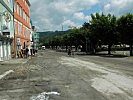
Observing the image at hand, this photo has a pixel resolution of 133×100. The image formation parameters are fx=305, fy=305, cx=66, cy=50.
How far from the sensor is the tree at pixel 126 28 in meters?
49.7

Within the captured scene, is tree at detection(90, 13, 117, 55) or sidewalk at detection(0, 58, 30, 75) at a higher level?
tree at detection(90, 13, 117, 55)

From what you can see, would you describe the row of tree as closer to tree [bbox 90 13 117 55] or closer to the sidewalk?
tree [bbox 90 13 117 55]

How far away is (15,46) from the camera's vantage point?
48656 mm

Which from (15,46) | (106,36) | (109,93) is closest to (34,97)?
(109,93)

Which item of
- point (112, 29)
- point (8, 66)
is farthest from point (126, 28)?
point (8, 66)

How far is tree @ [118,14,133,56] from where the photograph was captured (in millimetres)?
49719

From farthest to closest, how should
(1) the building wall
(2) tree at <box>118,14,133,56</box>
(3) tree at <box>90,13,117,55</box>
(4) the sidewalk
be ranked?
1. (3) tree at <box>90,13,117,55</box>
2. (1) the building wall
3. (2) tree at <box>118,14,133,56</box>
4. (4) the sidewalk

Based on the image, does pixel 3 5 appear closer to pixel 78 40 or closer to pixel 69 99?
pixel 69 99

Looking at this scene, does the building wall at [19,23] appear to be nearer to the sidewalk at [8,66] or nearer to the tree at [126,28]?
the sidewalk at [8,66]

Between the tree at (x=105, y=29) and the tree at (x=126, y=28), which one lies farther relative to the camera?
the tree at (x=105, y=29)

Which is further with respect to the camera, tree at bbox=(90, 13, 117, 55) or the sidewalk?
tree at bbox=(90, 13, 117, 55)

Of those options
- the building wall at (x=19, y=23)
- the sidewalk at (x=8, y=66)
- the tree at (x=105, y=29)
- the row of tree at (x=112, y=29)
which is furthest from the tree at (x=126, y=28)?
the sidewalk at (x=8, y=66)

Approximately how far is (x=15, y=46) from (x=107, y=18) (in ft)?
79.1

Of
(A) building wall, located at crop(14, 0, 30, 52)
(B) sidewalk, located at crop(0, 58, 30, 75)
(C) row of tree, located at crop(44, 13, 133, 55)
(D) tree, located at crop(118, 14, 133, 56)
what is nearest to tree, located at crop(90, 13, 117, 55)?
(C) row of tree, located at crop(44, 13, 133, 55)
